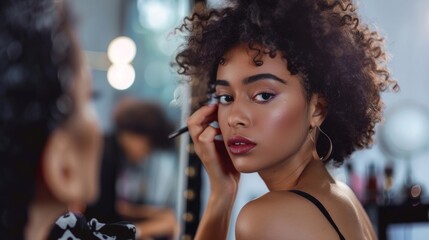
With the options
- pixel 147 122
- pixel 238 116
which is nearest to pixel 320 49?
pixel 238 116

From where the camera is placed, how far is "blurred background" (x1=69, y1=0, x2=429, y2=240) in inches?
89.4

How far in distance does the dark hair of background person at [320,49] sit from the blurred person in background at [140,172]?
593 millimetres

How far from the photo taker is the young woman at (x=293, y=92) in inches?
61.3

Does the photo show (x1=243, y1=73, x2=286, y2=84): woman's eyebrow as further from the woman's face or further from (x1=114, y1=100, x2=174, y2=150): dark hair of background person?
(x1=114, y1=100, x2=174, y2=150): dark hair of background person

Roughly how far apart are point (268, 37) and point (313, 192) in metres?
0.35

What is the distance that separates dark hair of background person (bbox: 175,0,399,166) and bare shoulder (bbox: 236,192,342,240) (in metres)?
0.28

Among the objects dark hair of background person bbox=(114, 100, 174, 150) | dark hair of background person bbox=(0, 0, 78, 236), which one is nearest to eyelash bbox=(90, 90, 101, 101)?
dark hair of background person bbox=(114, 100, 174, 150)

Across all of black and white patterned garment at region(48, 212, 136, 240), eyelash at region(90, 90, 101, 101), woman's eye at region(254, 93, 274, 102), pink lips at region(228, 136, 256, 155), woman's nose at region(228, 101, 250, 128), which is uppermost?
eyelash at region(90, 90, 101, 101)

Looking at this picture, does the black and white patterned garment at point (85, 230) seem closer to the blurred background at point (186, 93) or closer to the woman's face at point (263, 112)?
the woman's face at point (263, 112)

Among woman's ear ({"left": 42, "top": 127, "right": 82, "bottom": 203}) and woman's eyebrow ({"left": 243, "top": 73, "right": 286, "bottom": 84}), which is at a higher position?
woman's eyebrow ({"left": 243, "top": 73, "right": 286, "bottom": 84})

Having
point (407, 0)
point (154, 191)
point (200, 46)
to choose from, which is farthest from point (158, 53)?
point (407, 0)

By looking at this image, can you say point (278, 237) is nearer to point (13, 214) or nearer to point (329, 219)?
point (329, 219)

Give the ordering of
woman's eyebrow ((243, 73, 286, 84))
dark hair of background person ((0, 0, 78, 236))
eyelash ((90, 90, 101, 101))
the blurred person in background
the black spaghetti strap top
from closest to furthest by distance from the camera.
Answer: dark hair of background person ((0, 0, 78, 236)), the black spaghetti strap top, woman's eyebrow ((243, 73, 286, 84)), eyelash ((90, 90, 101, 101)), the blurred person in background

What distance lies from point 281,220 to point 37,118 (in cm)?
52
